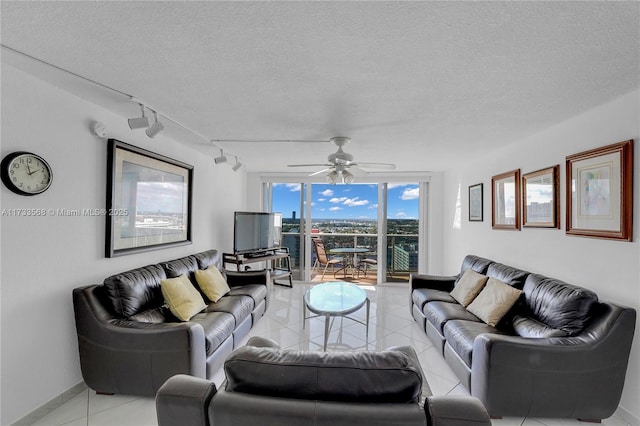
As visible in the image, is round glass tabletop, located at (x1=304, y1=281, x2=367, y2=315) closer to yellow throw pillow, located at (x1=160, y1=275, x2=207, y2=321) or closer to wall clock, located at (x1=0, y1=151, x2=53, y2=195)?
yellow throw pillow, located at (x1=160, y1=275, x2=207, y2=321)

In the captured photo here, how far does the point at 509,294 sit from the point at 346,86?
2419mm

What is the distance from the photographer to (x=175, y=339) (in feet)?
6.86

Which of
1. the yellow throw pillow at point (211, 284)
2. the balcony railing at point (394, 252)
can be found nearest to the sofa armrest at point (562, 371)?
the yellow throw pillow at point (211, 284)

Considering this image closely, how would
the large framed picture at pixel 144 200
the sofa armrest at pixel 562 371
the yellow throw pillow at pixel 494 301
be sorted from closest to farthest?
the sofa armrest at pixel 562 371
the large framed picture at pixel 144 200
the yellow throw pillow at pixel 494 301

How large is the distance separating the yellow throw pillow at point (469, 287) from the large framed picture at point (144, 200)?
3467mm

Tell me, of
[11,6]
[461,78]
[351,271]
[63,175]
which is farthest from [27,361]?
[351,271]

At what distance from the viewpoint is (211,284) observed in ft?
11.0

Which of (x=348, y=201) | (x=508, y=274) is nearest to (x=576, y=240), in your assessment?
(x=508, y=274)

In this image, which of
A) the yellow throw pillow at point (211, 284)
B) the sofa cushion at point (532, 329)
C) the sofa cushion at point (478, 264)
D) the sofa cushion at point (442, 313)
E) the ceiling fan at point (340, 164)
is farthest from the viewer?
the sofa cushion at point (478, 264)

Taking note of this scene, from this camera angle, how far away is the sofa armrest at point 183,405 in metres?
1.00

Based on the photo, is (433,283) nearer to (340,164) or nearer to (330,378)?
(340,164)

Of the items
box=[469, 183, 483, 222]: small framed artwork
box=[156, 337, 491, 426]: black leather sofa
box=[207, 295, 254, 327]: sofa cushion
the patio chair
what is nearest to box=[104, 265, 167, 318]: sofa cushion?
box=[207, 295, 254, 327]: sofa cushion

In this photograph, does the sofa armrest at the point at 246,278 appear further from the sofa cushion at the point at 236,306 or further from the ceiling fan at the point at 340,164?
A: the ceiling fan at the point at 340,164

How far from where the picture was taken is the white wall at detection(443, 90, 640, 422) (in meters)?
2.01
